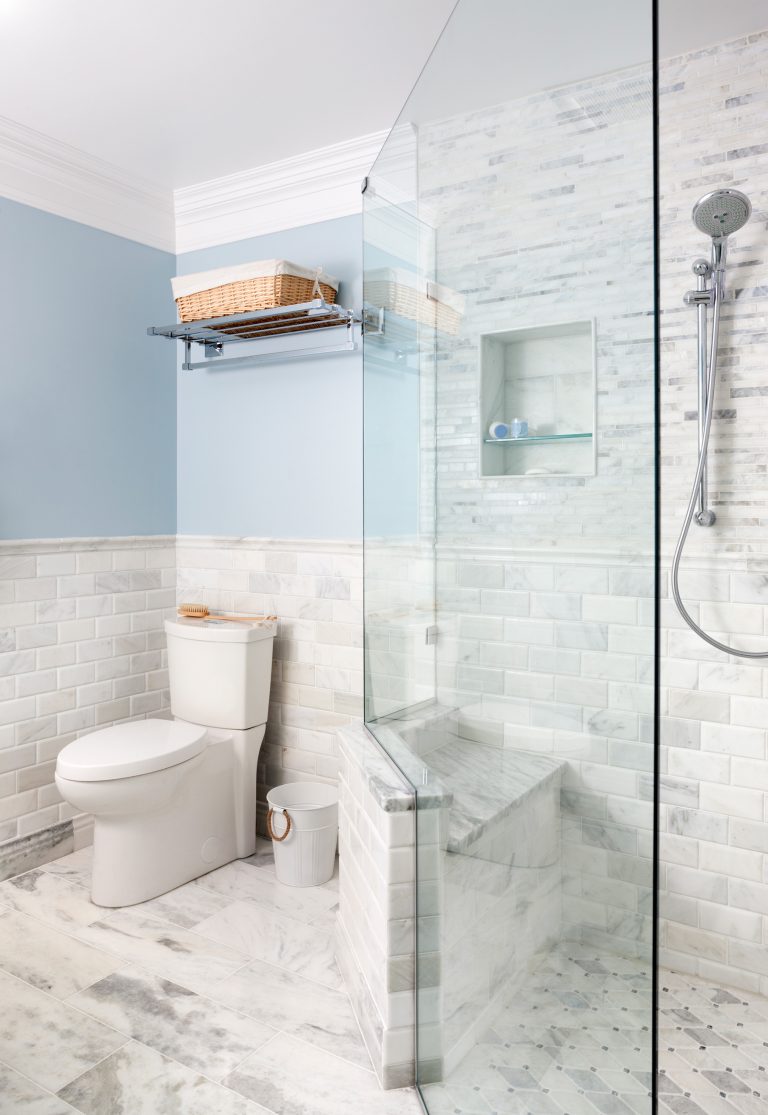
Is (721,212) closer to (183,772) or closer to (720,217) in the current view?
(720,217)

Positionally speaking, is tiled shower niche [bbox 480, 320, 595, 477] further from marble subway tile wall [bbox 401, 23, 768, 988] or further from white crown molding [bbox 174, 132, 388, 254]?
white crown molding [bbox 174, 132, 388, 254]

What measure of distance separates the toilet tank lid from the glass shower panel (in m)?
1.20

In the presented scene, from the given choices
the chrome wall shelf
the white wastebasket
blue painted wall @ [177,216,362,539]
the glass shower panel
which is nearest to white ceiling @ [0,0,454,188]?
blue painted wall @ [177,216,362,539]

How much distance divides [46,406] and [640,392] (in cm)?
237

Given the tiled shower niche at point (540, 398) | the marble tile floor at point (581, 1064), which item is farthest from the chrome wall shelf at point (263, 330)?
the marble tile floor at point (581, 1064)

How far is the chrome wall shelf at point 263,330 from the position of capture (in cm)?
263

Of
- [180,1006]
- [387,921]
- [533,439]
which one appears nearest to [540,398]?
[533,439]

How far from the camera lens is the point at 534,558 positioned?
3.52 ft

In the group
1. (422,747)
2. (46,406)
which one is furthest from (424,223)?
(46,406)

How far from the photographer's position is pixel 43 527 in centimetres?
271

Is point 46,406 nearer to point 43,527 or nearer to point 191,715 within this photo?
point 43,527

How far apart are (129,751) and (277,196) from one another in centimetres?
207

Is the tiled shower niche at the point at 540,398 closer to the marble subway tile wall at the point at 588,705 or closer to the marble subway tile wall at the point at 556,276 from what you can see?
the marble subway tile wall at the point at 556,276

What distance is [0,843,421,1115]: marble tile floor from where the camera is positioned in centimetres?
161
